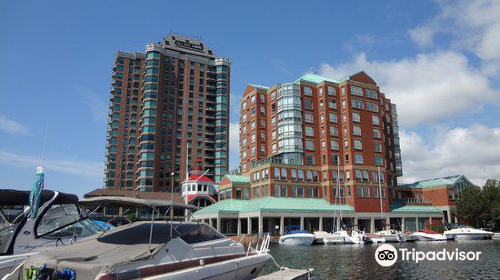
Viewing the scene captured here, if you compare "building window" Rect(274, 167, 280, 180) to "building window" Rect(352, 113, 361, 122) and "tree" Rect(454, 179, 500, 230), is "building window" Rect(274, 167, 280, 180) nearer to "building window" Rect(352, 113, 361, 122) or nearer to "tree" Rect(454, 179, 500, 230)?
"building window" Rect(352, 113, 361, 122)

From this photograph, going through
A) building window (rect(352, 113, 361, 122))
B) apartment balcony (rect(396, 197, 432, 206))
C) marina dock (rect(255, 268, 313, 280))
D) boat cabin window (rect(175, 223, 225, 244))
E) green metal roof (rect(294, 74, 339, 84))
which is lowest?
marina dock (rect(255, 268, 313, 280))

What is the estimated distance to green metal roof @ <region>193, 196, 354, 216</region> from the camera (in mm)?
67438

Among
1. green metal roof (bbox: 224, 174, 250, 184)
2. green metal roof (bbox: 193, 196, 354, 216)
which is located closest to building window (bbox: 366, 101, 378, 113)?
green metal roof (bbox: 193, 196, 354, 216)

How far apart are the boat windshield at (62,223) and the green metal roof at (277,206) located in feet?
161

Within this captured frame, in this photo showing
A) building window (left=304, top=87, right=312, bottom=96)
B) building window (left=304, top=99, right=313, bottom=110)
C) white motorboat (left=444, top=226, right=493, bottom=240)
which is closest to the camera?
white motorboat (left=444, top=226, right=493, bottom=240)

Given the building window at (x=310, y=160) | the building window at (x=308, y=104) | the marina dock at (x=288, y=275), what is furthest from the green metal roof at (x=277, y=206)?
the marina dock at (x=288, y=275)

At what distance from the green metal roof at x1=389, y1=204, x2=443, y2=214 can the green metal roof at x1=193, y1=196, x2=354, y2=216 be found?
39.6ft

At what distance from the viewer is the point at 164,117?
129500 millimetres

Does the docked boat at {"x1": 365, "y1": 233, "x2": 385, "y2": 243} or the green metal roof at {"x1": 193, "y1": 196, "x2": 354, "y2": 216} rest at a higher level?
the green metal roof at {"x1": 193, "y1": 196, "x2": 354, "y2": 216}

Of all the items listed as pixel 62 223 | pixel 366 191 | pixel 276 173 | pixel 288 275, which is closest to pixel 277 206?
pixel 276 173

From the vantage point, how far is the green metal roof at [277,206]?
221ft

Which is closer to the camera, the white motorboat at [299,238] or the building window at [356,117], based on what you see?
the white motorboat at [299,238]

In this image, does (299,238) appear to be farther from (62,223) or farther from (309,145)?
(62,223)

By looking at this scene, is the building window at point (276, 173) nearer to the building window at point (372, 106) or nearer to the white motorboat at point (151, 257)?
the building window at point (372, 106)
